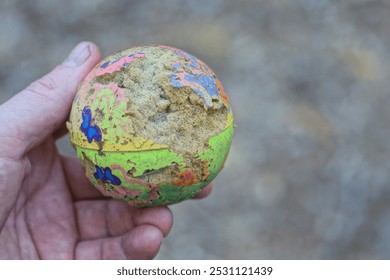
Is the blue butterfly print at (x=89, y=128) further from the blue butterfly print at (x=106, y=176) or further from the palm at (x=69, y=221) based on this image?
the palm at (x=69, y=221)

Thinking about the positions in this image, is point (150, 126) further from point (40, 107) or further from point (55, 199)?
point (55, 199)

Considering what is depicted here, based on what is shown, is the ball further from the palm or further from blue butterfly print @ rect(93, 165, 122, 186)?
the palm

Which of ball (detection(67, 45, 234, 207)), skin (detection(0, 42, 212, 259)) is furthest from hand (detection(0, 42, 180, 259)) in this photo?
ball (detection(67, 45, 234, 207))

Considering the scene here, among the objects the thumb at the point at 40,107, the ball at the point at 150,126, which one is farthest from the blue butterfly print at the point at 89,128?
the thumb at the point at 40,107

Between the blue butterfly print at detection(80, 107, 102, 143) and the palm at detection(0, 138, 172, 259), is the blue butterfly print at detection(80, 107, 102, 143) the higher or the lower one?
the higher one

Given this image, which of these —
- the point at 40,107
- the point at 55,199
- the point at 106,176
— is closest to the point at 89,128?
the point at 106,176

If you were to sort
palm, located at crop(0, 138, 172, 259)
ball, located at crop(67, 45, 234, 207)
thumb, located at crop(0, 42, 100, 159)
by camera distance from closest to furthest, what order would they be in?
ball, located at crop(67, 45, 234, 207) < thumb, located at crop(0, 42, 100, 159) < palm, located at crop(0, 138, 172, 259)

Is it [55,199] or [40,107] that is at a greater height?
[40,107]
